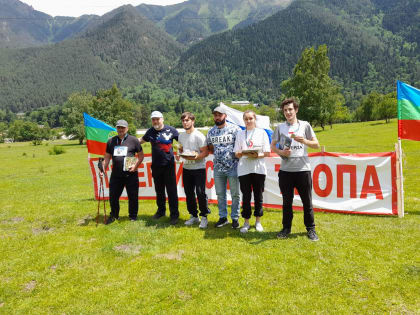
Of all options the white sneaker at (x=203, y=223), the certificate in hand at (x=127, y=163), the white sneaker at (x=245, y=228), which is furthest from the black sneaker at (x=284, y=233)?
the certificate in hand at (x=127, y=163)

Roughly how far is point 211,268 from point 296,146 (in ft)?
8.77

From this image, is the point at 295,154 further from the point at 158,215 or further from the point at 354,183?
the point at 158,215

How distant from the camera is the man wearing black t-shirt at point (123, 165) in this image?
6965 mm

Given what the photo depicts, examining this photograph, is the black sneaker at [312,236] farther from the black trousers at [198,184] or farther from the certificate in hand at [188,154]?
the certificate in hand at [188,154]

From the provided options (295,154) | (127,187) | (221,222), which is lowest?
(221,222)

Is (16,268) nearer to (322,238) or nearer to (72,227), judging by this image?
(72,227)

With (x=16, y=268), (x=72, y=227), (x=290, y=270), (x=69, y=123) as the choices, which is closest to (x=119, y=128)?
(x=72, y=227)

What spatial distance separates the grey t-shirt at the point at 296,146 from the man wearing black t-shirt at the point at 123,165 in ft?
11.8

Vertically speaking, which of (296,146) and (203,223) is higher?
(296,146)

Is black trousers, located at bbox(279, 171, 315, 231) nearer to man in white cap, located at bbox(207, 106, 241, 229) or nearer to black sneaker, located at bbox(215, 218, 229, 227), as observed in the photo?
man in white cap, located at bbox(207, 106, 241, 229)

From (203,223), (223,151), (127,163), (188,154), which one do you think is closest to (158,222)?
(203,223)

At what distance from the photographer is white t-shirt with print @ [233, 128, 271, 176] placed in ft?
18.6

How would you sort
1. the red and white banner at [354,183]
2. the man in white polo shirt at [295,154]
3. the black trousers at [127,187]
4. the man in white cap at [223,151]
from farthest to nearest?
1. the black trousers at [127,187]
2. the red and white banner at [354,183]
3. the man in white cap at [223,151]
4. the man in white polo shirt at [295,154]

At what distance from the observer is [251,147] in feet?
18.6
